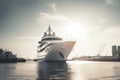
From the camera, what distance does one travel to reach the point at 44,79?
62938 millimetres

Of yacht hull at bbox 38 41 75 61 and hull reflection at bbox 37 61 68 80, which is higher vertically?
yacht hull at bbox 38 41 75 61

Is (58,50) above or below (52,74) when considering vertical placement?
above

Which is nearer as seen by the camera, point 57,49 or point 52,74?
point 52,74

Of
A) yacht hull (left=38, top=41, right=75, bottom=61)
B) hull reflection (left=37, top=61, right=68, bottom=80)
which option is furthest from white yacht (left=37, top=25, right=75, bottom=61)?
hull reflection (left=37, top=61, right=68, bottom=80)

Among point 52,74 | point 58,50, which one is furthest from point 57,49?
point 52,74

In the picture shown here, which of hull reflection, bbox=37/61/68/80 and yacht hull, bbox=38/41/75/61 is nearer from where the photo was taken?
hull reflection, bbox=37/61/68/80

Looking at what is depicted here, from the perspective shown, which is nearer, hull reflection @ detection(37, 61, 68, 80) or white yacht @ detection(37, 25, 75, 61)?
hull reflection @ detection(37, 61, 68, 80)

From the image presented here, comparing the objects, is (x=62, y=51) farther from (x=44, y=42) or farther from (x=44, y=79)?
(x=44, y=79)

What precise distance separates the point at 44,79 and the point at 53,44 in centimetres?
10729

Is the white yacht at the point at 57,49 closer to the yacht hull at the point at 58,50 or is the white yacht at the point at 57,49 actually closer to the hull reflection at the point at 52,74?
the yacht hull at the point at 58,50

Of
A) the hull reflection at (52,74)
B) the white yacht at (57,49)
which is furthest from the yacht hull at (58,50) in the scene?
the hull reflection at (52,74)

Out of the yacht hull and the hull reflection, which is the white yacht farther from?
the hull reflection

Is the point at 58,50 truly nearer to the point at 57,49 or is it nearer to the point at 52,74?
the point at 57,49

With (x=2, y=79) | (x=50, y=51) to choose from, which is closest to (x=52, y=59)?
(x=50, y=51)
